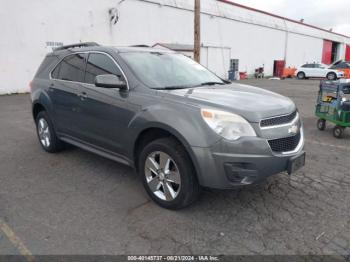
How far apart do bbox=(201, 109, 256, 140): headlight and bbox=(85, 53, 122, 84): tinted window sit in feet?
4.79

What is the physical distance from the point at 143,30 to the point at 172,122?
17.9 meters

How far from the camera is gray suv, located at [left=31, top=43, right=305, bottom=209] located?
9.28ft

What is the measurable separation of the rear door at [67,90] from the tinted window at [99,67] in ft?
0.52

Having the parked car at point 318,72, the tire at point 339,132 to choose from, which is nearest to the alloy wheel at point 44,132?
the tire at point 339,132

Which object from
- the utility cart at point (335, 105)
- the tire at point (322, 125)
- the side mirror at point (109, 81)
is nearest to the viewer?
the side mirror at point (109, 81)

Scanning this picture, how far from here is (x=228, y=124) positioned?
2.83 meters

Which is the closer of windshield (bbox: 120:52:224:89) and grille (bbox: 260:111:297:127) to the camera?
grille (bbox: 260:111:297:127)

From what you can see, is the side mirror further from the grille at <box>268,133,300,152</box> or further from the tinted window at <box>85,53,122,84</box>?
the grille at <box>268,133,300,152</box>

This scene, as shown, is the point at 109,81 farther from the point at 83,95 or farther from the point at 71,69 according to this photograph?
the point at 71,69

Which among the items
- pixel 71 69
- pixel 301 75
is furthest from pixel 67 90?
pixel 301 75

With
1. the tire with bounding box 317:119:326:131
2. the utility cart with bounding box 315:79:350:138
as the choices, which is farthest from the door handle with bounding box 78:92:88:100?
the tire with bounding box 317:119:326:131

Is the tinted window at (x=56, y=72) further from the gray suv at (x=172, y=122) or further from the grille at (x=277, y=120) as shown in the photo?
the grille at (x=277, y=120)

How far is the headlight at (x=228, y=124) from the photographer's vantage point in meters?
2.82

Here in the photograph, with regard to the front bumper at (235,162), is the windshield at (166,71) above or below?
above
